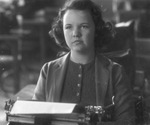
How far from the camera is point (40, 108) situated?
2.27ft

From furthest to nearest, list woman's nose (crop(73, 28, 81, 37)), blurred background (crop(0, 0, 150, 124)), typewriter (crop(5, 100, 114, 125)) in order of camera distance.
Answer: blurred background (crop(0, 0, 150, 124)) → woman's nose (crop(73, 28, 81, 37)) → typewriter (crop(5, 100, 114, 125))

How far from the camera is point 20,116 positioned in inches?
28.1

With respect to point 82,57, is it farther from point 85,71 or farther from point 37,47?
point 37,47

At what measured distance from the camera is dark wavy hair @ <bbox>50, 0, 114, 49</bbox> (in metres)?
0.80

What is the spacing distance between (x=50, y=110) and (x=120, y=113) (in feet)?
0.65

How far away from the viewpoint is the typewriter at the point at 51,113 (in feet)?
2.21

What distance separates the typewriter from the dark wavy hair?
0.20 meters

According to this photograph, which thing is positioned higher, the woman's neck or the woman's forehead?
the woman's forehead

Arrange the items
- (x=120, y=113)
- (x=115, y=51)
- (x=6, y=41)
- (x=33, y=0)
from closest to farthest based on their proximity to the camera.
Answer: (x=120, y=113)
(x=115, y=51)
(x=6, y=41)
(x=33, y=0)

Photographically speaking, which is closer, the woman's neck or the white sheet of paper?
the white sheet of paper

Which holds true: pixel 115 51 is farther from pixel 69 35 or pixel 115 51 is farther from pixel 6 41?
pixel 6 41

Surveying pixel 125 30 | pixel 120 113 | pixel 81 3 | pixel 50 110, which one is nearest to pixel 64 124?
pixel 50 110

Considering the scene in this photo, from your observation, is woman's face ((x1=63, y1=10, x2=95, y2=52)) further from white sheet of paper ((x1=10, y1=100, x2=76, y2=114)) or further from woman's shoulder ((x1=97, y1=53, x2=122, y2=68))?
white sheet of paper ((x1=10, y1=100, x2=76, y2=114))

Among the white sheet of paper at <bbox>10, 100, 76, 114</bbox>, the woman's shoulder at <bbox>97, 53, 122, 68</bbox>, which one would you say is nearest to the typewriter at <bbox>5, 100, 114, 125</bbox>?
the white sheet of paper at <bbox>10, 100, 76, 114</bbox>
